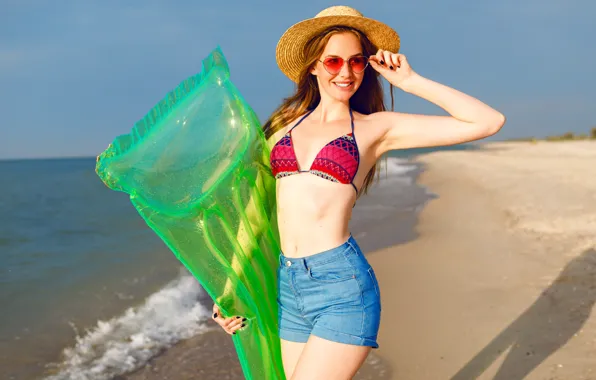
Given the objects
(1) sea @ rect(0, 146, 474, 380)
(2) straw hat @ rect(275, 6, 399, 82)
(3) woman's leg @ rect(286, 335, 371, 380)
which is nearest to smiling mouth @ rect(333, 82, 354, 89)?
(2) straw hat @ rect(275, 6, 399, 82)

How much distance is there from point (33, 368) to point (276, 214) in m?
3.62

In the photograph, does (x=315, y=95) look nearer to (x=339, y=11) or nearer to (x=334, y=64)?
(x=334, y=64)

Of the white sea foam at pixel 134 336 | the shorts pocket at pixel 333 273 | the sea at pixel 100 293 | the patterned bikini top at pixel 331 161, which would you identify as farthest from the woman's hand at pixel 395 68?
the white sea foam at pixel 134 336

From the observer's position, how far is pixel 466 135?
8.75 feet

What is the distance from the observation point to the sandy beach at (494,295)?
14.5 ft

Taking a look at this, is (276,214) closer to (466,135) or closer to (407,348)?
(466,135)

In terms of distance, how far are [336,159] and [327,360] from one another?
0.89m

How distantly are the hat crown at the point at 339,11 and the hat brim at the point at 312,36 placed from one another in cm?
3

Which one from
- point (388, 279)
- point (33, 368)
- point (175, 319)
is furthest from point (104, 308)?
point (388, 279)

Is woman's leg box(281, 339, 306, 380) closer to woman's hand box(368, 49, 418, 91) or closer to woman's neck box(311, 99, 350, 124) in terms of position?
woman's neck box(311, 99, 350, 124)

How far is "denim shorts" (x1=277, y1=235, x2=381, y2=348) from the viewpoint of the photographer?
2420 mm

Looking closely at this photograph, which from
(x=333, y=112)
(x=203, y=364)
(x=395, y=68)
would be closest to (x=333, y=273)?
(x=333, y=112)

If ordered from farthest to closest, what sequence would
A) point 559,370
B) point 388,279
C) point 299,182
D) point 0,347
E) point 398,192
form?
point 398,192, point 388,279, point 0,347, point 559,370, point 299,182

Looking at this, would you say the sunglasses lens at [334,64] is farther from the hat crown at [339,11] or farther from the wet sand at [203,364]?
the wet sand at [203,364]
